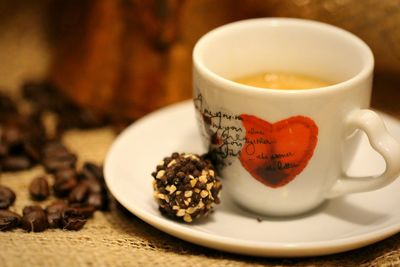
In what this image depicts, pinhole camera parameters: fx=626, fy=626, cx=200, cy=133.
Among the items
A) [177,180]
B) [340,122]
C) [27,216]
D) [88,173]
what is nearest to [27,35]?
[88,173]

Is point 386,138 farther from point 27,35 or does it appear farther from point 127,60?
point 27,35

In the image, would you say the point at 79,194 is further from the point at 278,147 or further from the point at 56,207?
the point at 278,147

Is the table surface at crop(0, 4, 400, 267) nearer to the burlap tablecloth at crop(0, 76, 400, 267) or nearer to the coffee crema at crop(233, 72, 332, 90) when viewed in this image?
the burlap tablecloth at crop(0, 76, 400, 267)

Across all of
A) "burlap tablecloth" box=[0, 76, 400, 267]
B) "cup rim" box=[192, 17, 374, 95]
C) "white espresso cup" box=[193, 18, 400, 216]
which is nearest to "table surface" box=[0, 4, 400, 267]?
"burlap tablecloth" box=[0, 76, 400, 267]

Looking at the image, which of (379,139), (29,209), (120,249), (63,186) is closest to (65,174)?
(63,186)

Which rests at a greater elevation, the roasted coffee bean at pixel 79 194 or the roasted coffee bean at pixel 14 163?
the roasted coffee bean at pixel 79 194

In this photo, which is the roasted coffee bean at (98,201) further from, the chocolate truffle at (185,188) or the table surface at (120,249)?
the chocolate truffle at (185,188)

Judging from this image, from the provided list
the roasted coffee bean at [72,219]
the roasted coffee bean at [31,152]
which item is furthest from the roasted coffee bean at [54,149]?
the roasted coffee bean at [72,219]
